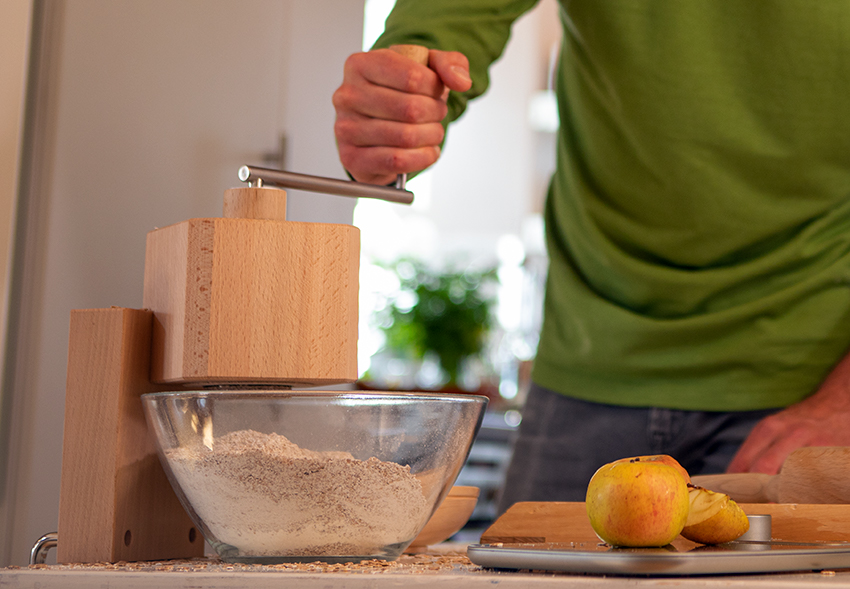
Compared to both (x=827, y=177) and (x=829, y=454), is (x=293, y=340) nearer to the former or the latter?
(x=829, y=454)

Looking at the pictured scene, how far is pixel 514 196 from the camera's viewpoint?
543 centimetres

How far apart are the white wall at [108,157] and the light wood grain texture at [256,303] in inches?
5.8

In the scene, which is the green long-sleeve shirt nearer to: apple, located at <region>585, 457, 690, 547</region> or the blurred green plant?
apple, located at <region>585, 457, 690, 547</region>

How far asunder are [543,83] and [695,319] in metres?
4.88

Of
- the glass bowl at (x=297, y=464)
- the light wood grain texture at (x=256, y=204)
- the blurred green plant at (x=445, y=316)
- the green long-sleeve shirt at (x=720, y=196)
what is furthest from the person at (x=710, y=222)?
the blurred green plant at (x=445, y=316)

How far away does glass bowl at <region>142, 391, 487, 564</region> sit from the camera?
490 mm

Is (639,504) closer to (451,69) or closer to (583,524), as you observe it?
(583,524)

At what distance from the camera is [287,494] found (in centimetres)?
49

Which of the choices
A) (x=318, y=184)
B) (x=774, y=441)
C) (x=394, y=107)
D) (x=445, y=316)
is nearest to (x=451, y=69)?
(x=394, y=107)

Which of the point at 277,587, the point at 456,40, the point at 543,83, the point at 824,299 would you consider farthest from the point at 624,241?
the point at 543,83

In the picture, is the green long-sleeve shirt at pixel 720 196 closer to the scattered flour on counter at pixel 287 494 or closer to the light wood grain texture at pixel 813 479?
the light wood grain texture at pixel 813 479

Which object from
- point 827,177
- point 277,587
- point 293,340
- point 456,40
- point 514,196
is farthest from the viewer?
point 514,196

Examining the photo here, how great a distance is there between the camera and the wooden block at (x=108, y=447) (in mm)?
541

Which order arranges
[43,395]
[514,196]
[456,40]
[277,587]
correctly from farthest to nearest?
[514,196] → [456,40] → [43,395] → [277,587]
